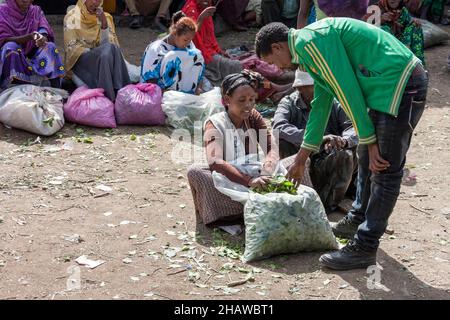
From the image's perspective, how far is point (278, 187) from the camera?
4.56 meters

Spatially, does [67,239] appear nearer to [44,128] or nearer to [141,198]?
[141,198]

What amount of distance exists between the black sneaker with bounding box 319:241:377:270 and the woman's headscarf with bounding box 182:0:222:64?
4.34 metres

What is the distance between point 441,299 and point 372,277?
406mm

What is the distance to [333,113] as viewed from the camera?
5.36m

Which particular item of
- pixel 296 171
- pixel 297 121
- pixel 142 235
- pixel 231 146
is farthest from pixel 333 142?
pixel 142 235

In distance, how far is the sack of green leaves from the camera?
4398 millimetres

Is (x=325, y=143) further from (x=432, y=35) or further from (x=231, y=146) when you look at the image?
(x=432, y=35)

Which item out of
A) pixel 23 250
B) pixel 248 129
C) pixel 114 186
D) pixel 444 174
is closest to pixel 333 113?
pixel 248 129

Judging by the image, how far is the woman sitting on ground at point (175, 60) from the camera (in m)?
7.29

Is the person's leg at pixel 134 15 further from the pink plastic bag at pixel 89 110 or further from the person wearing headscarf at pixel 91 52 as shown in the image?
the pink plastic bag at pixel 89 110

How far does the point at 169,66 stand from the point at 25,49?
139cm

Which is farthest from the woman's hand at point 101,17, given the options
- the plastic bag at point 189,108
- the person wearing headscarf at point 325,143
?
the person wearing headscarf at point 325,143

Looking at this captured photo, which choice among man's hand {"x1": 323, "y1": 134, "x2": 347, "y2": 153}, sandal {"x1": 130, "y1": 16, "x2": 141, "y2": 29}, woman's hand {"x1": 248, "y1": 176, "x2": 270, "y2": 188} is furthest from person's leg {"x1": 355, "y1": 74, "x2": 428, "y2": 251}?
sandal {"x1": 130, "y1": 16, "x2": 141, "y2": 29}

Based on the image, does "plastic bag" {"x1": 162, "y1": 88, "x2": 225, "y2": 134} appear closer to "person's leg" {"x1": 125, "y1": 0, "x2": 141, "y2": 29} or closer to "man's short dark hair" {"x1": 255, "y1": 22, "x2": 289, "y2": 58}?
"man's short dark hair" {"x1": 255, "y1": 22, "x2": 289, "y2": 58}
